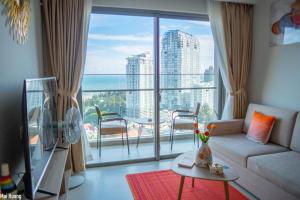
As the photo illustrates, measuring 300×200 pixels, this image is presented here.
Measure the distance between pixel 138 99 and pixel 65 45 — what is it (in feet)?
5.26

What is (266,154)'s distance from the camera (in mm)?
2604

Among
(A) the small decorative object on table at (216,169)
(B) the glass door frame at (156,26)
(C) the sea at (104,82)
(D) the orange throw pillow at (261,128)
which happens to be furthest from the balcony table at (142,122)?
(A) the small decorative object on table at (216,169)

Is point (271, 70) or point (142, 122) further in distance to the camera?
point (142, 122)

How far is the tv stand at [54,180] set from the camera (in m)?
1.59

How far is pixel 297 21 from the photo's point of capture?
2.88 m

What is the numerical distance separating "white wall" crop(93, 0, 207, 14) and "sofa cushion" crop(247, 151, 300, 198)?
223cm

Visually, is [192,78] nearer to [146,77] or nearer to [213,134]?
[146,77]

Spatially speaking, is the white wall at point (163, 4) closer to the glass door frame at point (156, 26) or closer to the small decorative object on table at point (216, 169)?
the glass door frame at point (156, 26)

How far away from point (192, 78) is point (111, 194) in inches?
95.0

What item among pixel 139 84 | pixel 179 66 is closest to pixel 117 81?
pixel 139 84

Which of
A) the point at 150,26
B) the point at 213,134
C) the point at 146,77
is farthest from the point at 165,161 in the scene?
the point at 150,26

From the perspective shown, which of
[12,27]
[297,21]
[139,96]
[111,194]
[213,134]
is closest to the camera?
[12,27]

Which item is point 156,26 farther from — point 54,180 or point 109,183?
point 54,180

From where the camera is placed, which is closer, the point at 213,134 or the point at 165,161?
the point at 213,134
